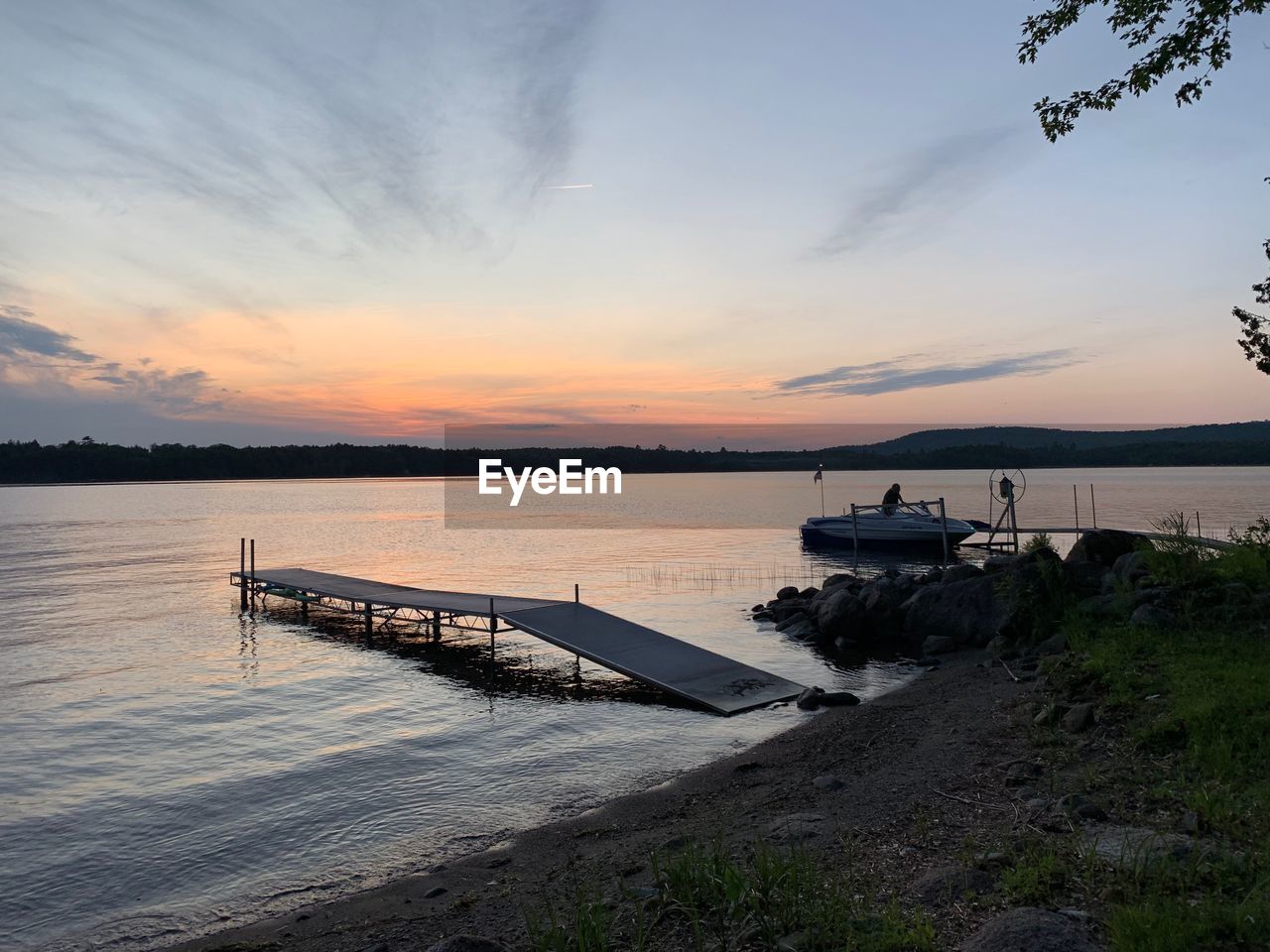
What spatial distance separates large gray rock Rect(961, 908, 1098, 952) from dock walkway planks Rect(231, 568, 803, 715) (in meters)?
11.1

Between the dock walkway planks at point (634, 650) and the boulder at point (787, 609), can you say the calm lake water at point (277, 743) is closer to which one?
the dock walkway planks at point (634, 650)

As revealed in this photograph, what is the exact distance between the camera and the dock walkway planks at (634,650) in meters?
17.1

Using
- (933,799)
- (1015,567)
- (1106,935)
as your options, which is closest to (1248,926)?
(1106,935)

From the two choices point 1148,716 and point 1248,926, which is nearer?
point 1248,926

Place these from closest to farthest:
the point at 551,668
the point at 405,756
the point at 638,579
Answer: the point at 405,756 → the point at 551,668 → the point at 638,579

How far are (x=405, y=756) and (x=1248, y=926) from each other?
12.3 metres

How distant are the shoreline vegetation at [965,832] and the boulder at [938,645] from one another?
470cm

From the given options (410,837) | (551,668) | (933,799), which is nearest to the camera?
(933,799)

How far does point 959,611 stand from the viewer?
22.5 m

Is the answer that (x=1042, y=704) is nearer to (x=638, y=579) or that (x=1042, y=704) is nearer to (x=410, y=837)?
(x=410, y=837)

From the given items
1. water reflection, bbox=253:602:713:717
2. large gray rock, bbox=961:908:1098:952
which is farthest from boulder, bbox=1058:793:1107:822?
water reflection, bbox=253:602:713:717

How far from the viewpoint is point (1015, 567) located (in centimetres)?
1989

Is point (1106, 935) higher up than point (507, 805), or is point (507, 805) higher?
point (1106, 935)

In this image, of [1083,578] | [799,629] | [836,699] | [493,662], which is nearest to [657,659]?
[836,699]
